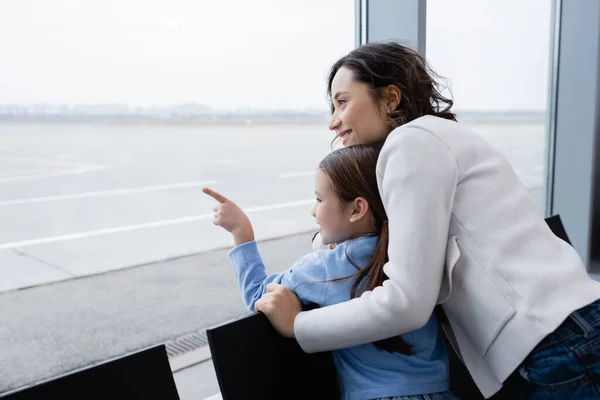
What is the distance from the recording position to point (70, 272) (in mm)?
3215

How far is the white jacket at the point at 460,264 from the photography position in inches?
38.0

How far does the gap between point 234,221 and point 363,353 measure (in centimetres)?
40

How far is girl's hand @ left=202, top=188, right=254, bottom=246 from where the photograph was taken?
1.23 meters

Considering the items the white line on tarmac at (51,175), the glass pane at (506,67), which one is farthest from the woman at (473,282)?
the white line on tarmac at (51,175)

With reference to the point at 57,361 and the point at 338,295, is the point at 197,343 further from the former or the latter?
the point at 338,295

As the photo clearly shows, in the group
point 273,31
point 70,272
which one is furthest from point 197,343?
point 273,31

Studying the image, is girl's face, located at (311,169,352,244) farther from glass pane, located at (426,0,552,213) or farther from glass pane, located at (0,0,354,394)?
glass pane, located at (426,0,552,213)

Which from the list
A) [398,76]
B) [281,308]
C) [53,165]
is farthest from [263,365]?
[53,165]

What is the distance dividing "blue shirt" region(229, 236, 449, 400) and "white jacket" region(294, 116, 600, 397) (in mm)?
63

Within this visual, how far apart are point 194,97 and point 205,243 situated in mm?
1384

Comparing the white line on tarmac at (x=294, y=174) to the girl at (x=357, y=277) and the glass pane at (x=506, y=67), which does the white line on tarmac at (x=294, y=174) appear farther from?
the girl at (x=357, y=277)

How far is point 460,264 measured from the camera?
3.43 feet

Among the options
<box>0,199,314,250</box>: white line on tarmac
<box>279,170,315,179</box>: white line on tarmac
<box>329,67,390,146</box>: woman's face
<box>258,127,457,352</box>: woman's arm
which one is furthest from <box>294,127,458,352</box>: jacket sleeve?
<box>279,170,315,179</box>: white line on tarmac

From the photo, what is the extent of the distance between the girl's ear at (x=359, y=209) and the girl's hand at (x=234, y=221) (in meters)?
0.24
